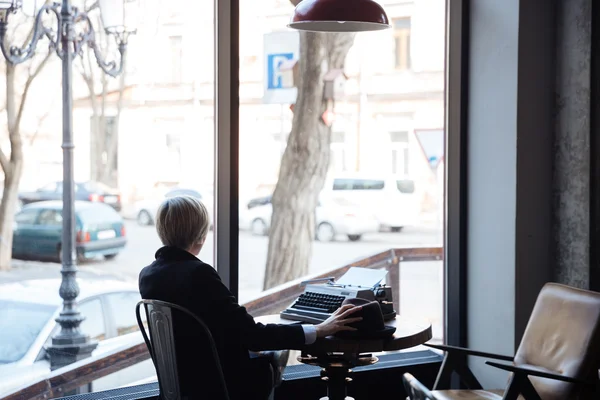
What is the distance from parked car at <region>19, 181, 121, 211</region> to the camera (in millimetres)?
3531

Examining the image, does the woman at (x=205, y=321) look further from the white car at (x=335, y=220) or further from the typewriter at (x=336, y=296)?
the white car at (x=335, y=220)

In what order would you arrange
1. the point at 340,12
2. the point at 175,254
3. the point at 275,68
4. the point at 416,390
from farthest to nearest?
the point at 275,68 < the point at 416,390 < the point at 340,12 < the point at 175,254

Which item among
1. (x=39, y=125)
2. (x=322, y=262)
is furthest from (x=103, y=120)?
(x=322, y=262)

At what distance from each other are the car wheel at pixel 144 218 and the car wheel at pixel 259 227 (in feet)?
2.04

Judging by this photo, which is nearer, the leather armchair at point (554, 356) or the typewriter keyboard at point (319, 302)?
the leather armchair at point (554, 356)

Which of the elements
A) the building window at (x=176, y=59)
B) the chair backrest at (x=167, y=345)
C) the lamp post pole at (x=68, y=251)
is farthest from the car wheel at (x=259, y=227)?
the chair backrest at (x=167, y=345)

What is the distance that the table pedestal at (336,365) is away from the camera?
3.08m

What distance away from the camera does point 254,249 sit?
4.13m

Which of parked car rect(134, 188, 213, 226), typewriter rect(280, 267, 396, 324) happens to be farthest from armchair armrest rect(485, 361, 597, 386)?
parked car rect(134, 188, 213, 226)

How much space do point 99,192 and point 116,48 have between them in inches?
27.0

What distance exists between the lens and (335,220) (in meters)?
4.27

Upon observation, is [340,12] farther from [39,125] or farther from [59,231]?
[59,231]

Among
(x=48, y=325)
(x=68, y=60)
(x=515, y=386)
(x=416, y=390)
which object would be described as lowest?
(x=416, y=390)

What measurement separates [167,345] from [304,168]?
1731mm
